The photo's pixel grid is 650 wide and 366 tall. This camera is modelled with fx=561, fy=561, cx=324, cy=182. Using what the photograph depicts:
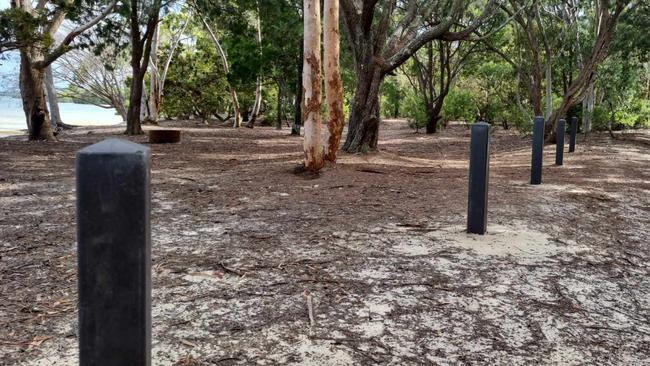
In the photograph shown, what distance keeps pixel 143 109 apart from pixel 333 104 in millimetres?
22632

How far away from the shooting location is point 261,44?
2084 cm

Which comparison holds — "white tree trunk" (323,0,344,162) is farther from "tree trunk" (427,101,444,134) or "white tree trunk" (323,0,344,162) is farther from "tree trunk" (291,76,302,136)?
"tree trunk" (427,101,444,134)

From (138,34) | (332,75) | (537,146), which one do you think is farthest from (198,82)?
(537,146)

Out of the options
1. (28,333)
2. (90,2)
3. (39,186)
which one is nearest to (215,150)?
(90,2)

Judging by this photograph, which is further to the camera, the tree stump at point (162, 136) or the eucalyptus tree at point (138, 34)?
the eucalyptus tree at point (138, 34)

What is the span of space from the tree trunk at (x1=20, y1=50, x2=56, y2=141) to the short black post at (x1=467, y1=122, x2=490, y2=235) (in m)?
13.3

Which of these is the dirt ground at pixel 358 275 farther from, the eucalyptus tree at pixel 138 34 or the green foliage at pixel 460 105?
the green foliage at pixel 460 105

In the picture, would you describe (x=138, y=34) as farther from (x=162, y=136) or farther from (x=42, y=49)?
(x=42, y=49)

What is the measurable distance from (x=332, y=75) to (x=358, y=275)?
17.9 feet

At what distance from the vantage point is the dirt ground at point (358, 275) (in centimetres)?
279

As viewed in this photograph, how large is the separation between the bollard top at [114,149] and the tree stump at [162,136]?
14993mm

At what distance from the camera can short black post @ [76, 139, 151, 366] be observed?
1558 mm

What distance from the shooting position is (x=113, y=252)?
1586 millimetres

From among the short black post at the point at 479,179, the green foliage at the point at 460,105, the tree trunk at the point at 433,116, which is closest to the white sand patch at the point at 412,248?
the short black post at the point at 479,179
